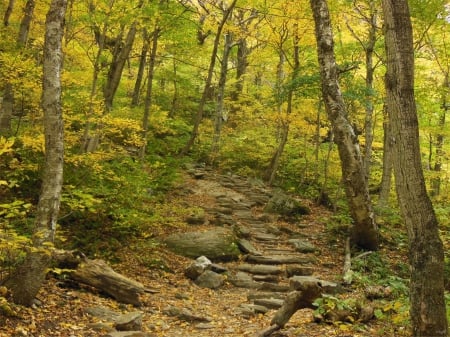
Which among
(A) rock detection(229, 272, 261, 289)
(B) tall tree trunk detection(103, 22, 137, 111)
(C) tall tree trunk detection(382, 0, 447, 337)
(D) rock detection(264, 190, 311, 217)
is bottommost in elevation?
(A) rock detection(229, 272, 261, 289)

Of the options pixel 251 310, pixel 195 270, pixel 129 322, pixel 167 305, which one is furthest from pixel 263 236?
pixel 129 322

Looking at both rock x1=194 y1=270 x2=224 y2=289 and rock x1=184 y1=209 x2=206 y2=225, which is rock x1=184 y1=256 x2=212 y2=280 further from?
rock x1=184 y1=209 x2=206 y2=225

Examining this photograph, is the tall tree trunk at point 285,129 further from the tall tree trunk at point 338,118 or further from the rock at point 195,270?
the rock at point 195,270

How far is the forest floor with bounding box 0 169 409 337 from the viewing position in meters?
4.52

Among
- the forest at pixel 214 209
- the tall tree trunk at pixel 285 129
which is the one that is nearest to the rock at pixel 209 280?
the forest at pixel 214 209

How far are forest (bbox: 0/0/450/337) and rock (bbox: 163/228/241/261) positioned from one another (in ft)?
0.11

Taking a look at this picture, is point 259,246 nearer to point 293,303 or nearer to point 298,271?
point 298,271

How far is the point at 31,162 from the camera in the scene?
7.57 meters

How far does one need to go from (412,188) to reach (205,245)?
5.92m

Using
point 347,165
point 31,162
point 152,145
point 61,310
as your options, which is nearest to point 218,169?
point 152,145

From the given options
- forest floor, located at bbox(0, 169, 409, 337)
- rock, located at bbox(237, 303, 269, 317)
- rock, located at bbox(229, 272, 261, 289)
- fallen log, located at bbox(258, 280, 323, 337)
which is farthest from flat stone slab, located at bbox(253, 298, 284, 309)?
fallen log, located at bbox(258, 280, 323, 337)

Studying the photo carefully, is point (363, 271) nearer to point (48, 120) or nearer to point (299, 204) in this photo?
point (299, 204)

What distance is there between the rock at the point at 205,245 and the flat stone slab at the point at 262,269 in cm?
54

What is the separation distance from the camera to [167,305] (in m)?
6.44
